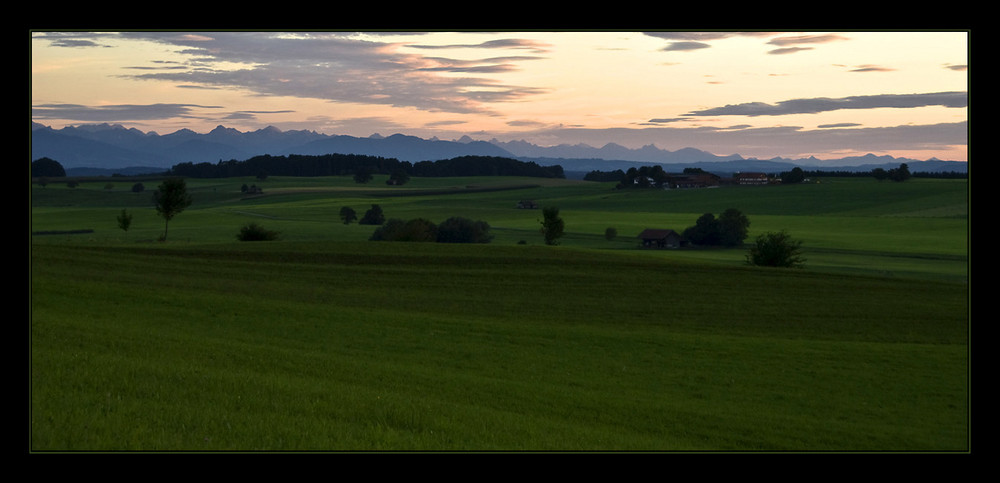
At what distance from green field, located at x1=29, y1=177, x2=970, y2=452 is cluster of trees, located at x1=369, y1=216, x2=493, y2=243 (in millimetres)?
24187

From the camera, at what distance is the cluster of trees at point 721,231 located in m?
94.8

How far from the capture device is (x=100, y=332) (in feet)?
62.8

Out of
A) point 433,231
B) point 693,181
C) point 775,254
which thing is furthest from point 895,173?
point 433,231

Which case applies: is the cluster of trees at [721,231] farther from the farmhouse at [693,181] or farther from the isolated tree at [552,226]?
the farmhouse at [693,181]

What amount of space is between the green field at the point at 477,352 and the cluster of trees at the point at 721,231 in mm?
30547

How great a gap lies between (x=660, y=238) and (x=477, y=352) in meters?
74.6

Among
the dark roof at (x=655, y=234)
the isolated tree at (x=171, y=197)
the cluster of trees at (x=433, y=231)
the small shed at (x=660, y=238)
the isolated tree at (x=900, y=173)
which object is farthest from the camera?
the isolated tree at (x=900, y=173)

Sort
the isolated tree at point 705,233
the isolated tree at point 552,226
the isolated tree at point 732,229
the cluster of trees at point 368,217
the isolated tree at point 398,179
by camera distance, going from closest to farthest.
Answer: the isolated tree at point 552,226
the isolated tree at point 732,229
the isolated tree at point 705,233
the cluster of trees at point 368,217
the isolated tree at point 398,179

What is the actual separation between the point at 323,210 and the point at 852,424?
390 feet

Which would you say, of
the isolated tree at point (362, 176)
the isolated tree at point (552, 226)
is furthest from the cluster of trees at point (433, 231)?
the isolated tree at point (362, 176)

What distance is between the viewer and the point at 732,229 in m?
95.2

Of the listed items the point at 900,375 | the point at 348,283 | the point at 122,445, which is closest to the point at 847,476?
the point at 122,445

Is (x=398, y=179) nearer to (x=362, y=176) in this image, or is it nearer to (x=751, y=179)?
(x=362, y=176)
